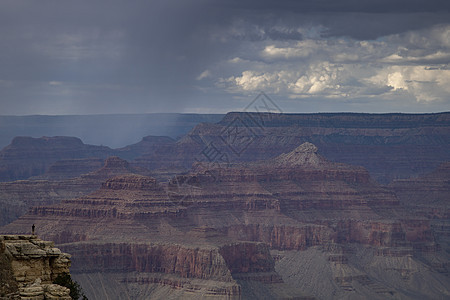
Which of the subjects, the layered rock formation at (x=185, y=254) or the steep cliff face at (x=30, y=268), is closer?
the steep cliff face at (x=30, y=268)

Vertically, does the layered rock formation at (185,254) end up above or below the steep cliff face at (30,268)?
below

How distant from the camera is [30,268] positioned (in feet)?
126

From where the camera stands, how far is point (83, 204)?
568ft

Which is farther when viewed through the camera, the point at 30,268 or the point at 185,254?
the point at 185,254

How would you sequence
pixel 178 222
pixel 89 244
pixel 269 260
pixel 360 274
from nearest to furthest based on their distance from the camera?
pixel 89 244 < pixel 269 260 < pixel 178 222 < pixel 360 274

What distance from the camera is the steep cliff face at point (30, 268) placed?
36188 mm

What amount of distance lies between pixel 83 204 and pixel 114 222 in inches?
333

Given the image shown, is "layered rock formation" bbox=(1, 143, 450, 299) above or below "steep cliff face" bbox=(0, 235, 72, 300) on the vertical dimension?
below

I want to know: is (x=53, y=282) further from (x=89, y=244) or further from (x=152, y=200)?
(x=152, y=200)

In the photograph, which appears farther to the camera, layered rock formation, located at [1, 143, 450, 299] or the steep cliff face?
layered rock formation, located at [1, 143, 450, 299]

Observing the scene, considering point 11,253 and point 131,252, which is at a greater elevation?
point 11,253

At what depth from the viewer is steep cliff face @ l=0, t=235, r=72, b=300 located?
119 feet

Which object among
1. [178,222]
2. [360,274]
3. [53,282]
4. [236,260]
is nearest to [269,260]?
[236,260]

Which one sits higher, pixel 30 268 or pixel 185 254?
pixel 30 268
